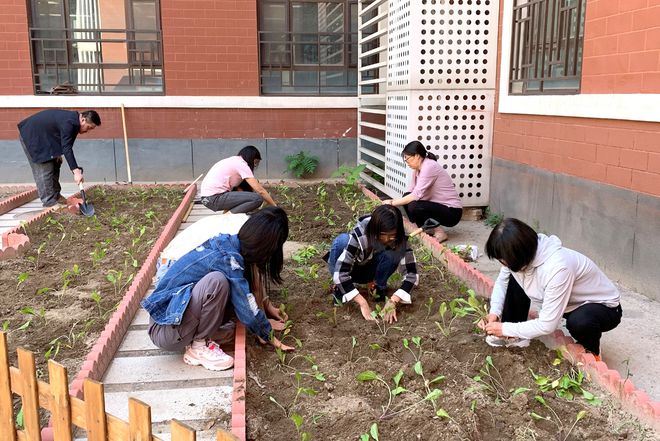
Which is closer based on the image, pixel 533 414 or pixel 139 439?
pixel 139 439

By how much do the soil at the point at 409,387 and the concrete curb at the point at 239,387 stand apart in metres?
0.07

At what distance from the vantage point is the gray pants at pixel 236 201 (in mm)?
6684

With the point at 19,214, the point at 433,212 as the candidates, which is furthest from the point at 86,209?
the point at 433,212

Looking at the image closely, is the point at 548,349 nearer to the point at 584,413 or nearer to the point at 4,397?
the point at 584,413

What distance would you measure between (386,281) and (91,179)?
773 centimetres

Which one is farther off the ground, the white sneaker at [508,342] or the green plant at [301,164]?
the green plant at [301,164]

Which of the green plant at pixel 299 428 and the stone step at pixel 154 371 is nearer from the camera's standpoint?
the green plant at pixel 299 428

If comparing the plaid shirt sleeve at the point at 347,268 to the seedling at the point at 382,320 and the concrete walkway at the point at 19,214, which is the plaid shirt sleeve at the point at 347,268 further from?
the concrete walkway at the point at 19,214

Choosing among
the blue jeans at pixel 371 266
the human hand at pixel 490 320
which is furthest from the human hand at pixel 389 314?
the human hand at pixel 490 320

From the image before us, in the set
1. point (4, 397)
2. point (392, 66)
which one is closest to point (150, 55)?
point (392, 66)

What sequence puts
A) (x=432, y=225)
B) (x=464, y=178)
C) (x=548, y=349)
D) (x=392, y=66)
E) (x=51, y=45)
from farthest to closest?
1. (x=51, y=45)
2. (x=392, y=66)
3. (x=464, y=178)
4. (x=432, y=225)
5. (x=548, y=349)

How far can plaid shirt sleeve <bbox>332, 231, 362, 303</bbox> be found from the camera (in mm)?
3977

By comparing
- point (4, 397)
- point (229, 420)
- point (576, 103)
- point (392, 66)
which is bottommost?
point (229, 420)

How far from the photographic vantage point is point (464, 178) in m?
7.30
